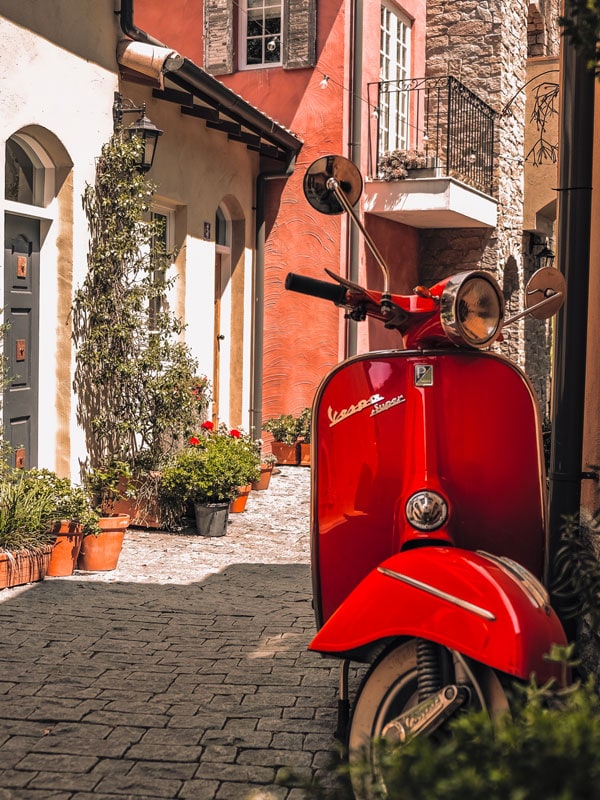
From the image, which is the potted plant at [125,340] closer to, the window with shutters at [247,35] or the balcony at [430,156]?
the window with shutters at [247,35]

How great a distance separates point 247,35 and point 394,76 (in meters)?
2.06

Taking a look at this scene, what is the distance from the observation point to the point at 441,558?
108 inches

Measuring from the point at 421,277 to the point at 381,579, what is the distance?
12.2 m

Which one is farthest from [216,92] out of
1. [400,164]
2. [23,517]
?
[23,517]

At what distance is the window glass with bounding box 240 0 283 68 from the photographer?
1222 cm

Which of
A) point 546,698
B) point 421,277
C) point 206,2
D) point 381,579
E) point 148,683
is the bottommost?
point 148,683

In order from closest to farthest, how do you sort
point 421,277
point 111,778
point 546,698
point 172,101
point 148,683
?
point 546,698 → point 111,778 → point 148,683 → point 172,101 → point 421,277

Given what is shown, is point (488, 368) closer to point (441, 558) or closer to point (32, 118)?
point (441, 558)

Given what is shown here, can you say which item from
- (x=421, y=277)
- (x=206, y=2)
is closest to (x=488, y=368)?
(x=206, y=2)

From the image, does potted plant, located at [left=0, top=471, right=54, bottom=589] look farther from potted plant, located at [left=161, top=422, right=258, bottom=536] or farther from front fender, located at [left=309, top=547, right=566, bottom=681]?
front fender, located at [left=309, top=547, right=566, bottom=681]

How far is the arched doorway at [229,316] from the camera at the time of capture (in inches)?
438

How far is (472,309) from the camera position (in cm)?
308

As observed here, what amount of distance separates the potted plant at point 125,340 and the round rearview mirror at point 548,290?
15.9 feet

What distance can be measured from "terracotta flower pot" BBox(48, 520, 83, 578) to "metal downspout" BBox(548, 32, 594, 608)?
350 cm
